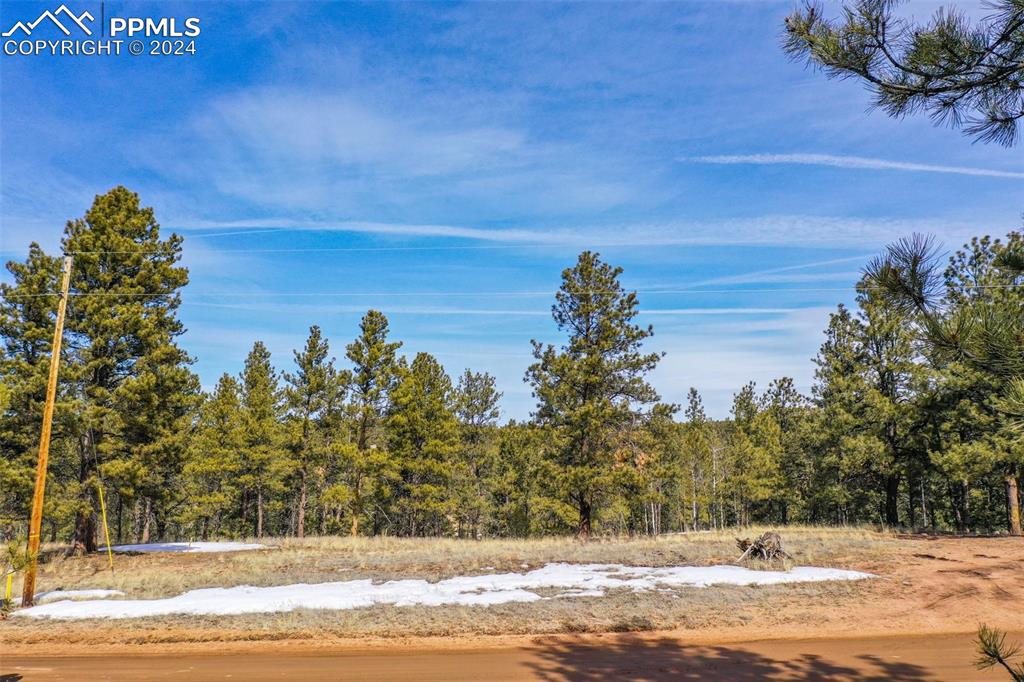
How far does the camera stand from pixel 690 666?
313 inches

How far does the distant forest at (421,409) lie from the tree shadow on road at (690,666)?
15.9 feet

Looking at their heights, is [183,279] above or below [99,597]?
above

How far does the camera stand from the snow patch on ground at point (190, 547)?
23833 millimetres

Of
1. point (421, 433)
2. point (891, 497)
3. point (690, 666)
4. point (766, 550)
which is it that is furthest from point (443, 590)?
point (891, 497)

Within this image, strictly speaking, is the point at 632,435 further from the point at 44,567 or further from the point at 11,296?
the point at 11,296

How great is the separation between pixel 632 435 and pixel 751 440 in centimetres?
2807

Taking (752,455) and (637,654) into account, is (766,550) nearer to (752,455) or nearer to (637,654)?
(637,654)

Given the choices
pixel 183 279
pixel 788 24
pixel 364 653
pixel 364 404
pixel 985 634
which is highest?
pixel 183 279

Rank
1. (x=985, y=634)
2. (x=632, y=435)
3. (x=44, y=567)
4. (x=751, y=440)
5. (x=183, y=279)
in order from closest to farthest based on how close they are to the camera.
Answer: (x=985, y=634) < (x=44, y=567) < (x=183, y=279) < (x=632, y=435) < (x=751, y=440)

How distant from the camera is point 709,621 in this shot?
10.3 metres

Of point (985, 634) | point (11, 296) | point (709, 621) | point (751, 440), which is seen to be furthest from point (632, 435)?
point (751, 440)

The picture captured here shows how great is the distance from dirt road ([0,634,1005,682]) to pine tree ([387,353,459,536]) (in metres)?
23.4

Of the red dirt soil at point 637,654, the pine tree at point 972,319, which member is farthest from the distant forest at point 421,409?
the red dirt soil at point 637,654

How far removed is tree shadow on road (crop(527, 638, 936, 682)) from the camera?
748 centimetres
